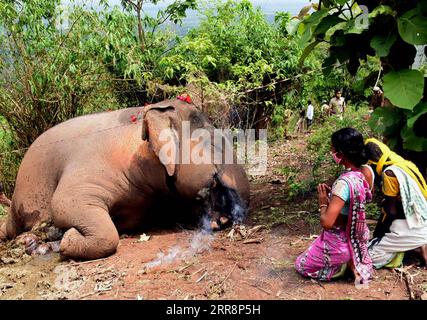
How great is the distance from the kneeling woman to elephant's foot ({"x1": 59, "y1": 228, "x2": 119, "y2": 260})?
2.06 m

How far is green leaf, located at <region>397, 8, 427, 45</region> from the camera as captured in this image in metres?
4.48

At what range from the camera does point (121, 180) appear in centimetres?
600

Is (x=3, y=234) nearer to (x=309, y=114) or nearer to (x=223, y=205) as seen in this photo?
(x=223, y=205)

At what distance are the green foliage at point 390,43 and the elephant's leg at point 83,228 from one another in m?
2.84

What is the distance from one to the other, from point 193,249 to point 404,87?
262 centimetres

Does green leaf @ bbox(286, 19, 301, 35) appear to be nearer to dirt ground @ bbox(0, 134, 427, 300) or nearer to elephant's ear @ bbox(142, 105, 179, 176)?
elephant's ear @ bbox(142, 105, 179, 176)

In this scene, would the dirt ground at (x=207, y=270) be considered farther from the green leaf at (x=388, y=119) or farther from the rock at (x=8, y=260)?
the green leaf at (x=388, y=119)

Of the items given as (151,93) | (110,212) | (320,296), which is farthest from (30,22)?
(320,296)

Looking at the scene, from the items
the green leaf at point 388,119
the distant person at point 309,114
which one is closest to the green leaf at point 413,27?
the green leaf at point 388,119

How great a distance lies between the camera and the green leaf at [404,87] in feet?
14.6

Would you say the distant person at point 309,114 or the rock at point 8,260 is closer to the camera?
the rock at point 8,260

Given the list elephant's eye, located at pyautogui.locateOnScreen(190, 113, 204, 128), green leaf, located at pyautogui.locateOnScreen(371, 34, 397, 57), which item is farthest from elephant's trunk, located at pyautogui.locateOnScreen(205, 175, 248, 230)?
green leaf, located at pyautogui.locateOnScreen(371, 34, 397, 57)

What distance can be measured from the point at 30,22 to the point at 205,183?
4055 mm

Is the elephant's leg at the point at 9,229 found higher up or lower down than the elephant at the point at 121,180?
lower down
